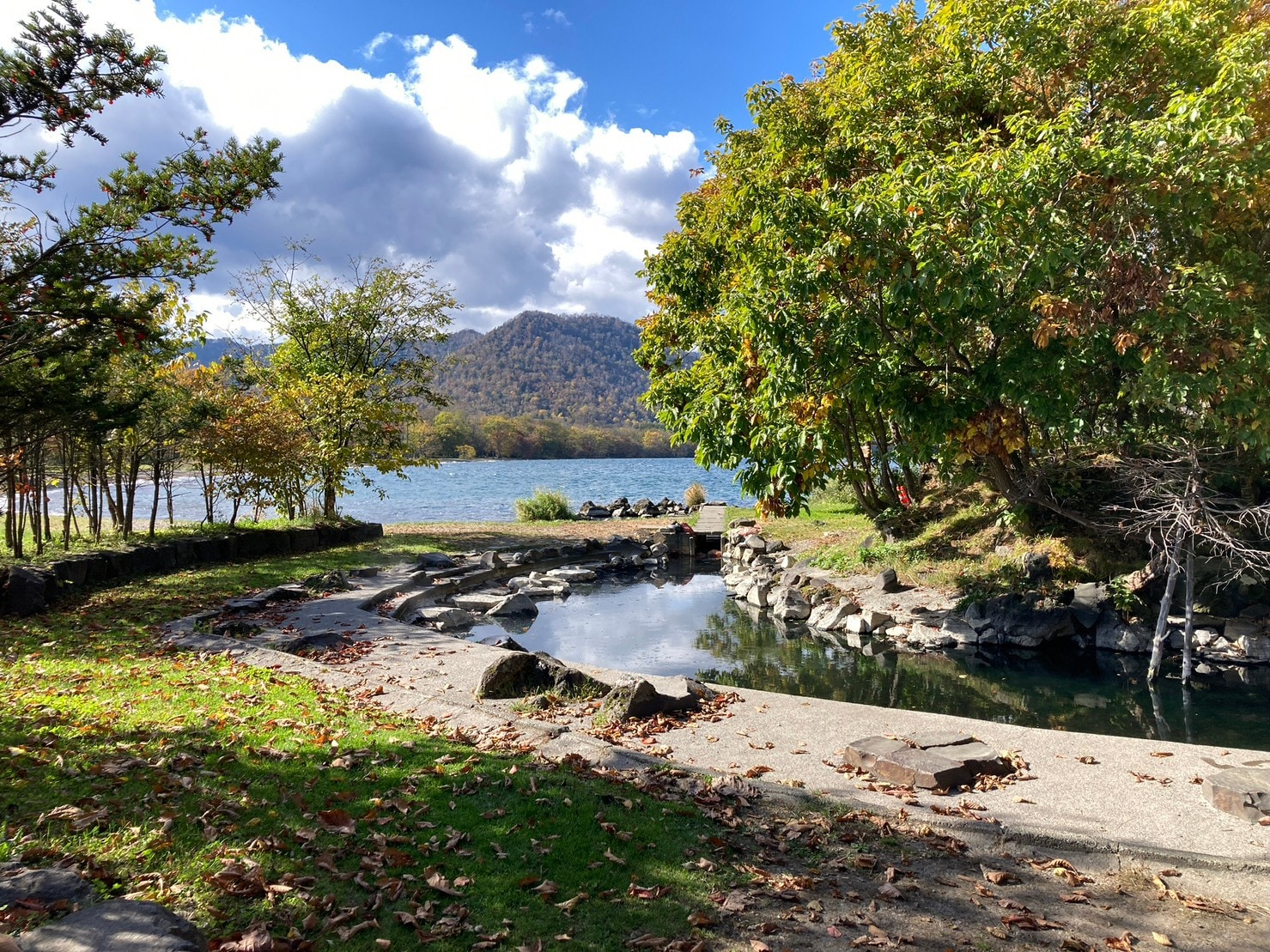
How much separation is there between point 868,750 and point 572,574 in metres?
14.9

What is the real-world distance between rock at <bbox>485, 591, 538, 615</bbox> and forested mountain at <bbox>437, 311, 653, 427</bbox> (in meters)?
85.6

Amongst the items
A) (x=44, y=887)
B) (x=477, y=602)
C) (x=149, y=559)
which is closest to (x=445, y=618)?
(x=477, y=602)

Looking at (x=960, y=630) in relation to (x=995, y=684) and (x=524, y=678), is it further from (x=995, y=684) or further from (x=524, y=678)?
(x=524, y=678)

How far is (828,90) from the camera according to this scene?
14.6m

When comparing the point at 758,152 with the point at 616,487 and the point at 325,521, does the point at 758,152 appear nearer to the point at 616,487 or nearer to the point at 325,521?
the point at 325,521

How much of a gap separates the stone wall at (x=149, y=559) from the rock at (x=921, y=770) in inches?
478

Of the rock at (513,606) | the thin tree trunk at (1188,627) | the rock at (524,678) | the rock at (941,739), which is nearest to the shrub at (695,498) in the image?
the rock at (513,606)

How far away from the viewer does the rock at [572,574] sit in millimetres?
20797

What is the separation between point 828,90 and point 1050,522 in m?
9.44

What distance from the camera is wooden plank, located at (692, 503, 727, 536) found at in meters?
27.6

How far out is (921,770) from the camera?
622cm

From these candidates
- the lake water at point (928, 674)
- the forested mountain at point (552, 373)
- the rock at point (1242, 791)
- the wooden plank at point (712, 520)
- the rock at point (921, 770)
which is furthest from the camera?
the forested mountain at point (552, 373)

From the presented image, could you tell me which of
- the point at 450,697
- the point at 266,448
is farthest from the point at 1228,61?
the point at 266,448

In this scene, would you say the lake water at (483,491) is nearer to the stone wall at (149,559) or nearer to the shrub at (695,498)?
the shrub at (695,498)
